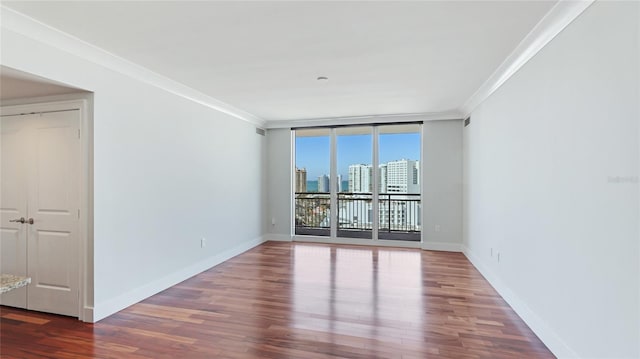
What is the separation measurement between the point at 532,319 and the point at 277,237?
4792mm

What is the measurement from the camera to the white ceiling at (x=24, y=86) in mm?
2432

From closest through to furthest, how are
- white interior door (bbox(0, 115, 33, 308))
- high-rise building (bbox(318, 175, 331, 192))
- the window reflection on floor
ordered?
the window reflection on floor < white interior door (bbox(0, 115, 33, 308)) < high-rise building (bbox(318, 175, 331, 192))

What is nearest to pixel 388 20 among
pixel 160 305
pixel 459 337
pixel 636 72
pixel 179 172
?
pixel 636 72

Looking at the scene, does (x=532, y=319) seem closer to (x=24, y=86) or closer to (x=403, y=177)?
(x=403, y=177)

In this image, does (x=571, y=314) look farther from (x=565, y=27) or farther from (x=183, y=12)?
(x=183, y=12)

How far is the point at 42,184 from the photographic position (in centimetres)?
310

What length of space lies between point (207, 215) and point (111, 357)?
244cm

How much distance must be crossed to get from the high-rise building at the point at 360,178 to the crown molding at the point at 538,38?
2851mm

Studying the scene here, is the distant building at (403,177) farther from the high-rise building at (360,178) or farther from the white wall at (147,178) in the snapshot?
the white wall at (147,178)

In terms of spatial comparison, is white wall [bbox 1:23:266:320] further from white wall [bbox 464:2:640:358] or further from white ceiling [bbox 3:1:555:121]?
white wall [bbox 464:2:640:358]

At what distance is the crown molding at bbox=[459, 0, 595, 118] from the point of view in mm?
2049

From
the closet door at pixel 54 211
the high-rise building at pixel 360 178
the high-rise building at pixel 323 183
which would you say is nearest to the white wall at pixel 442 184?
the high-rise building at pixel 360 178

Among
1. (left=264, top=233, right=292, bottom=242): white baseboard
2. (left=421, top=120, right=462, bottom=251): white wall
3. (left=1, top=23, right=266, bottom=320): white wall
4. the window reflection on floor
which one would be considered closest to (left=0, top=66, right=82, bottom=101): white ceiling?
(left=1, top=23, right=266, bottom=320): white wall

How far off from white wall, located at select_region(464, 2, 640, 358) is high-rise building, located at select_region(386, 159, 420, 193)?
9.31 ft
